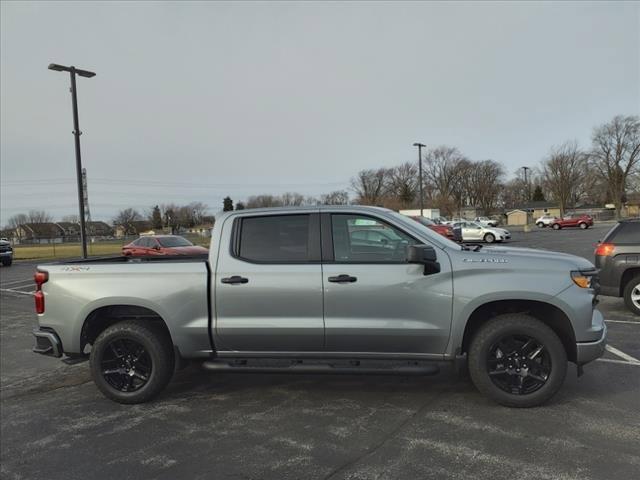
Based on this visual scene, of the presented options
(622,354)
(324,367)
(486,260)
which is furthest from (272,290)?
(622,354)

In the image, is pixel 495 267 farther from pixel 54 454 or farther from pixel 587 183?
pixel 587 183

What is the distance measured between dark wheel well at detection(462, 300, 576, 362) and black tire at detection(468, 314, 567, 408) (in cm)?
12

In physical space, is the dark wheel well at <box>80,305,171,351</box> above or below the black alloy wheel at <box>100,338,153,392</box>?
above

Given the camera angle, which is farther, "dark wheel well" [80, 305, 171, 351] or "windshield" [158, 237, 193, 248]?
"windshield" [158, 237, 193, 248]

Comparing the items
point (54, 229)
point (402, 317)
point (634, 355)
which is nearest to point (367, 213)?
point (402, 317)

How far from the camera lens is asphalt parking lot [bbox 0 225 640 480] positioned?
357cm

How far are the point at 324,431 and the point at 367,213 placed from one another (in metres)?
1.96

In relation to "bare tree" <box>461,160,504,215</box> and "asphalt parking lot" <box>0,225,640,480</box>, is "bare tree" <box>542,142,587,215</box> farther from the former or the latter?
"asphalt parking lot" <box>0,225,640,480</box>

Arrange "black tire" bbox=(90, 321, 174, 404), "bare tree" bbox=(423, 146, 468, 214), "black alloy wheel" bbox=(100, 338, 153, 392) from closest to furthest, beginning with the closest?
"black tire" bbox=(90, 321, 174, 404) < "black alloy wheel" bbox=(100, 338, 153, 392) < "bare tree" bbox=(423, 146, 468, 214)

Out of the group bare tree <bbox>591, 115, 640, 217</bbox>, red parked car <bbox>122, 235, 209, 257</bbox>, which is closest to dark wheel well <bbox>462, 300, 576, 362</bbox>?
red parked car <bbox>122, 235, 209, 257</bbox>

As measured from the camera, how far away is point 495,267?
443 cm

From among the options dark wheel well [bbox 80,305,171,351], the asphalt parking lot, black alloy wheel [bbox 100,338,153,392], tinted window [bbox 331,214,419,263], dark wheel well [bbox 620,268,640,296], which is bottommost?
the asphalt parking lot

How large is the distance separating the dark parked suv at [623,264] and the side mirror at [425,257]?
5495 mm

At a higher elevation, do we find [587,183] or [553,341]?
[587,183]
